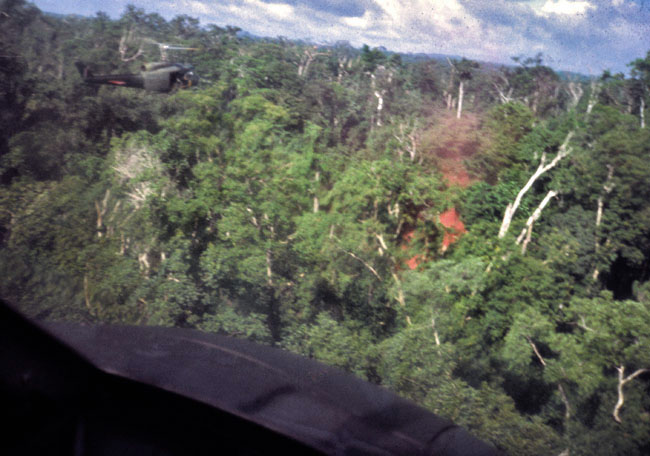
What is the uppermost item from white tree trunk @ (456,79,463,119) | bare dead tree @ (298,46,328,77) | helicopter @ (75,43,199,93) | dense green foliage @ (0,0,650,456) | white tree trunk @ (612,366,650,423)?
bare dead tree @ (298,46,328,77)

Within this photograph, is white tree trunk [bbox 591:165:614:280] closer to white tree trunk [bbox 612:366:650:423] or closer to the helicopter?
white tree trunk [bbox 612:366:650:423]

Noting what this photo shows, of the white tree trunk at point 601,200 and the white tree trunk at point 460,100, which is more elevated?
the white tree trunk at point 460,100

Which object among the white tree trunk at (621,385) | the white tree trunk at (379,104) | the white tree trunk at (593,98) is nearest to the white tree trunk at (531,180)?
the white tree trunk at (593,98)

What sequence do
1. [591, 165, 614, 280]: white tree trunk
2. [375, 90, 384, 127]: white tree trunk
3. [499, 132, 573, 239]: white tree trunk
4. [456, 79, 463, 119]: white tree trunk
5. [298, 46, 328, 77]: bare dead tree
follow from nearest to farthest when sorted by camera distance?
1. [591, 165, 614, 280]: white tree trunk
2. [499, 132, 573, 239]: white tree trunk
3. [456, 79, 463, 119]: white tree trunk
4. [298, 46, 328, 77]: bare dead tree
5. [375, 90, 384, 127]: white tree trunk

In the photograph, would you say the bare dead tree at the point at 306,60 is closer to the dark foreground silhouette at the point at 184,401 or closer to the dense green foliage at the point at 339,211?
the dense green foliage at the point at 339,211

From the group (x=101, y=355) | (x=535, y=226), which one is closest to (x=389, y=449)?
(x=101, y=355)

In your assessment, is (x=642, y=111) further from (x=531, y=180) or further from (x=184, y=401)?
(x=184, y=401)

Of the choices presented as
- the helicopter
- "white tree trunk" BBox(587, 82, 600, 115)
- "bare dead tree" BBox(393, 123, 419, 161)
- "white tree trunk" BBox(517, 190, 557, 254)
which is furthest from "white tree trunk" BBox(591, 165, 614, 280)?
the helicopter

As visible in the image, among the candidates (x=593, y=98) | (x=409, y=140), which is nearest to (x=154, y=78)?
(x=409, y=140)

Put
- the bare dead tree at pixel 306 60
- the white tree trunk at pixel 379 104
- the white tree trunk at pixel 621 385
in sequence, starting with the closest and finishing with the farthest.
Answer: the white tree trunk at pixel 621 385 < the bare dead tree at pixel 306 60 < the white tree trunk at pixel 379 104
